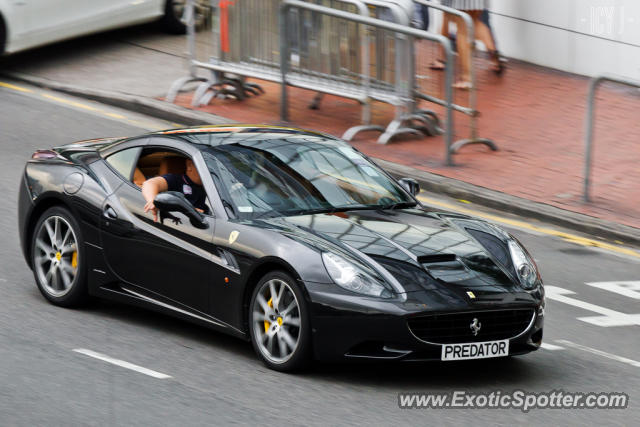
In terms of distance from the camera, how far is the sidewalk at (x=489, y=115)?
1283 centimetres

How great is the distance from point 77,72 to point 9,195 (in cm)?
528

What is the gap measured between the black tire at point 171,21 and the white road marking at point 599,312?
9.88 meters

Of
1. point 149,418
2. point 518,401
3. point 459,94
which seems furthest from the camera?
point 459,94

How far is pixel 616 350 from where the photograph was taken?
325 inches

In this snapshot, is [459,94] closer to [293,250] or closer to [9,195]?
[9,195]

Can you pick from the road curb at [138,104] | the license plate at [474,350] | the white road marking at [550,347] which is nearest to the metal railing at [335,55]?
the road curb at [138,104]

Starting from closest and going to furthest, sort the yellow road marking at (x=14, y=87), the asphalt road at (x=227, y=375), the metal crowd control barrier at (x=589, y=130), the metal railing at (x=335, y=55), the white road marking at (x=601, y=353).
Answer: the asphalt road at (x=227, y=375) → the white road marking at (x=601, y=353) → the metal crowd control barrier at (x=589, y=130) → the metal railing at (x=335, y=55) → the yellow road marking at (x=14, y=87)

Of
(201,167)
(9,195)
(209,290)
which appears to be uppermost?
(201,167)

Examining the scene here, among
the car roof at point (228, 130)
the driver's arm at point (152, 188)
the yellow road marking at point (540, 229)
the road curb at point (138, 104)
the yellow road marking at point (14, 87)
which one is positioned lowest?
the yellow road marking at point (540, 229)

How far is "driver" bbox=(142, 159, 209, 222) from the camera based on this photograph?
8031 mm

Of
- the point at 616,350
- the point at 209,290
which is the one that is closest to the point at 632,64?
the point at 616,350

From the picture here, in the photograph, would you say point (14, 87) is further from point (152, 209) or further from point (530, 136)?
point (152, 209)

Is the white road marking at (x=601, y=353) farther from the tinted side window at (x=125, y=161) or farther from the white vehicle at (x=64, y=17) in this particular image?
the white vehicle at (x=64, y=17)

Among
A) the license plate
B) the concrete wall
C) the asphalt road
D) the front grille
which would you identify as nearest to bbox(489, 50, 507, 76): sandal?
the concrete wall
